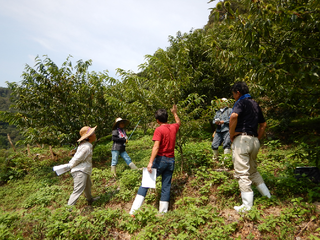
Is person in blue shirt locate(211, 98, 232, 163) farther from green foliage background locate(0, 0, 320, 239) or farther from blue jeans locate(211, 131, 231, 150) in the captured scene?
green foliage background locate(0, 0, 320, 239)

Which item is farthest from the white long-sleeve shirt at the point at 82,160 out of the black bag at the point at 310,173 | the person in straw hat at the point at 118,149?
the black bag at the point at 310,173

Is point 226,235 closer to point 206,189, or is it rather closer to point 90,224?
point 206,189

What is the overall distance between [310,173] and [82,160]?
5.03m

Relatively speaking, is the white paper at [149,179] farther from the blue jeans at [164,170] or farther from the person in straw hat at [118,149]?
the person in straw hat at [118,149]

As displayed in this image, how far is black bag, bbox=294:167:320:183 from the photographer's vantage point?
385 centimetres

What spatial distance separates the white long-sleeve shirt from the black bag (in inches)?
186

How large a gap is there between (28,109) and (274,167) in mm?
8825

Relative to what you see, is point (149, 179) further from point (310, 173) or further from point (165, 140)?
point (310, 173)

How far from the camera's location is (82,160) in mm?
4355

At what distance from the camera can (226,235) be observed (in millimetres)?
2820

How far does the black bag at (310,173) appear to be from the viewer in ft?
12.6

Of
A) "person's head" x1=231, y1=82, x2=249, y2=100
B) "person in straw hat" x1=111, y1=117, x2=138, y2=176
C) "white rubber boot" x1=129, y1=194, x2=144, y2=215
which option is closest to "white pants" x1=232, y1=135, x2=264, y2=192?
"person's head" x1=231, y1=82, x2=249, y2=100

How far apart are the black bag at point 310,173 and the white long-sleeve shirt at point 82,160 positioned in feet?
15.5

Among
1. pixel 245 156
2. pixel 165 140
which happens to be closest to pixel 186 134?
pixel 165 140
